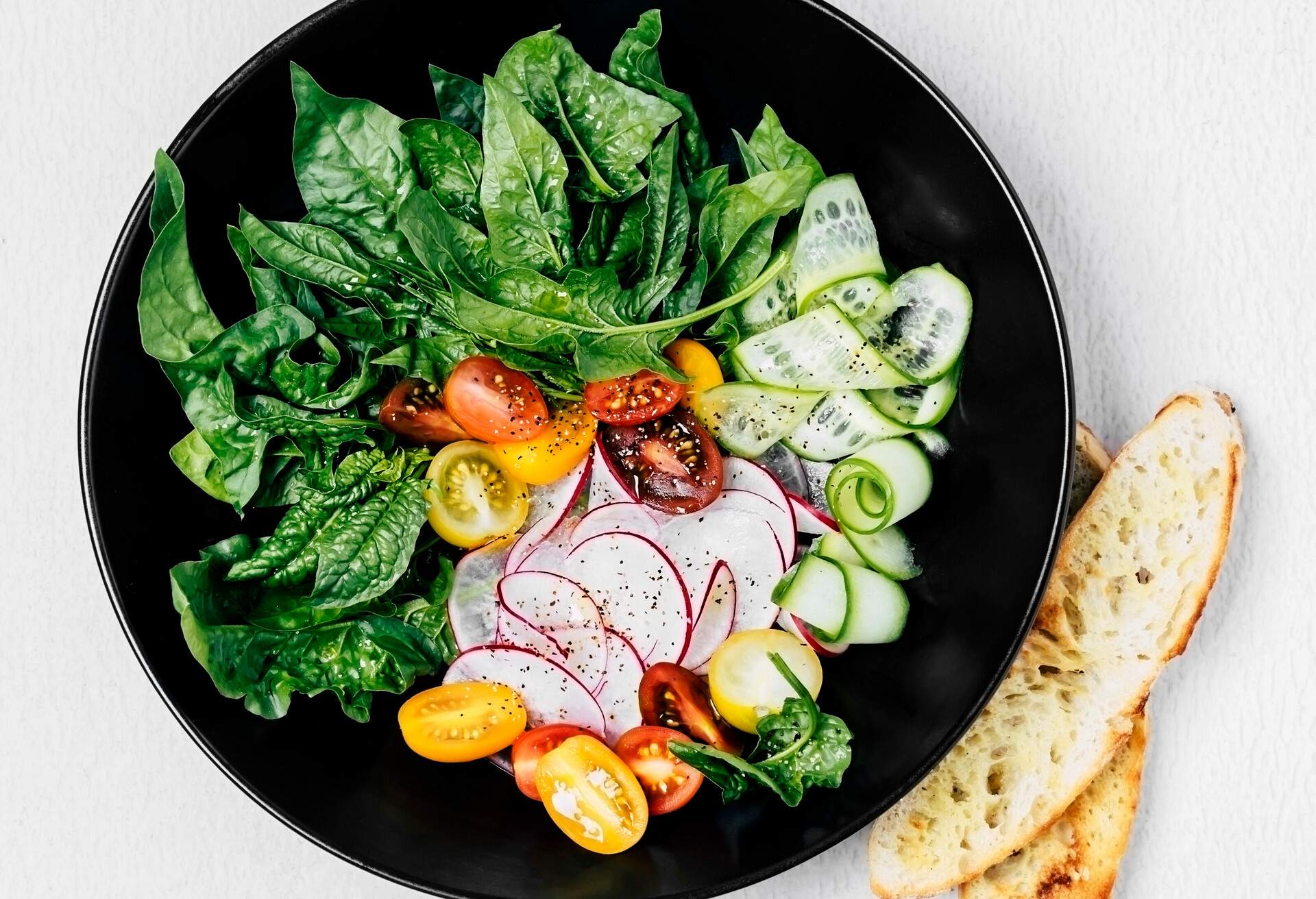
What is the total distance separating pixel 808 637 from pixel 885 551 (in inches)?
8.7

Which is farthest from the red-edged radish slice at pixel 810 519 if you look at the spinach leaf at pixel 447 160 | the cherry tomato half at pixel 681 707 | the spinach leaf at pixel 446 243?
the spinach leaf at pixel 447 160

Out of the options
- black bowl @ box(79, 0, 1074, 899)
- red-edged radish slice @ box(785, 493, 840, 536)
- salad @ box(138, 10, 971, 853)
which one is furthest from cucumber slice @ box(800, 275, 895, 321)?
red-edged radish slice @ box(785, 493, 840, 536)

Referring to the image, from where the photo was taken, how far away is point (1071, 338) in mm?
2014

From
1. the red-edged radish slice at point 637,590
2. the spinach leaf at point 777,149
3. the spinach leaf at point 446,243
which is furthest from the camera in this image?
the red-edged radish slice at point 637,590

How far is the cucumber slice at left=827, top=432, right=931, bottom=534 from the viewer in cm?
187

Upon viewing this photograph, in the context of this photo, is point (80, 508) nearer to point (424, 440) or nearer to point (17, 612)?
point (17, 612)

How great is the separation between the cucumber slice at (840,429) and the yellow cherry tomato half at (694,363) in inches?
7.8

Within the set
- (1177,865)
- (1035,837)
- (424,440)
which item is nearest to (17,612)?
(424,440)

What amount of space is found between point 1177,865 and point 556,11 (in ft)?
6.60

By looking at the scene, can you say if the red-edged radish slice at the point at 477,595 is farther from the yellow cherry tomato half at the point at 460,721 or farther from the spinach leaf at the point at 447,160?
the spinach leaf at the point at 447,160

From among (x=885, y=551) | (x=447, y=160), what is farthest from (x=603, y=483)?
(x=447, y=160)

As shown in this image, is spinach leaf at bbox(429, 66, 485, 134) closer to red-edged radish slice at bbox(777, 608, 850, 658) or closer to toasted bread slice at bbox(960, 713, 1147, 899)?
red-edged radish slice at bbox(777, 608, 850, 658)

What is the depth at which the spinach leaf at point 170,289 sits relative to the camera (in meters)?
1.79

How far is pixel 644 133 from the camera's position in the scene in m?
1.83
